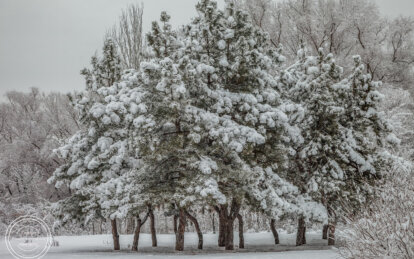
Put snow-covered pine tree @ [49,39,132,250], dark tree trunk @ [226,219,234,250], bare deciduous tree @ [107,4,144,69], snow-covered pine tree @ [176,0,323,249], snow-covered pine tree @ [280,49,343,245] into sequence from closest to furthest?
snow-covered pine tree @ [176,0,323,249] → snow-covered pine tree @ [49,39,132,250] → snow-covered pine tree @ [280,49,343,245] → dark tree trunk @ [226,219,234,250] → bare deciduous tree @ [107,4,144,69]

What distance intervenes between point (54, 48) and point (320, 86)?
12.2 metres

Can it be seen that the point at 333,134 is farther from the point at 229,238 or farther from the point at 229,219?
the point at 229,238

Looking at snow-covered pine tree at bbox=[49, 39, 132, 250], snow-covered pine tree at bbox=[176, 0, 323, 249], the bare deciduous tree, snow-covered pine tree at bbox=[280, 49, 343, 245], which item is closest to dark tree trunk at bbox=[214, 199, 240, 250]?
snow-covered pine tree at bbox=[176, 0, 323, 249]

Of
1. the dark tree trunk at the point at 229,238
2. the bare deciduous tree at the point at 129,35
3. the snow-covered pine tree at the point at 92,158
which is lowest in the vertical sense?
the dark tree trunk at the point at 229,238

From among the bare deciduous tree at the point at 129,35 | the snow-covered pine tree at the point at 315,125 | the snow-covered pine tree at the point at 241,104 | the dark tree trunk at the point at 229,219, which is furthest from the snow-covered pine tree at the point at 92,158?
the bare deciduous tree at the point at 129,35

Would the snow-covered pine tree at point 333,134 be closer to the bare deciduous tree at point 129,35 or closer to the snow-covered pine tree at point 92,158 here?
the snow-covered pine tree at point 92,158

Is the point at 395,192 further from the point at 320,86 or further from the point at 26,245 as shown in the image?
the point at 26,245

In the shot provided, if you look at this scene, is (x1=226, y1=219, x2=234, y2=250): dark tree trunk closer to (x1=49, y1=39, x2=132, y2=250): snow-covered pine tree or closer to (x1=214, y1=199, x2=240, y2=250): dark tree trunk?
(x1=214, y1=199, x2=240, y2=250): dark tree trunk

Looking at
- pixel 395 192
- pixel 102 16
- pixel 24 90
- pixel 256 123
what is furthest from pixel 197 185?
pixel 24 90

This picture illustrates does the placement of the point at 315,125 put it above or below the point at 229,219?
above

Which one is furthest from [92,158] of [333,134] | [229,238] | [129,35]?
[129,35]

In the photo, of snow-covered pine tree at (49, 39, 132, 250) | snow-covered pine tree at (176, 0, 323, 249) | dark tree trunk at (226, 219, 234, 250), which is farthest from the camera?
dark tree trunk at (226, 219, 234, 250)

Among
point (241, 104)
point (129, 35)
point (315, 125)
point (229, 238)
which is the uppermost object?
point (129, 35)

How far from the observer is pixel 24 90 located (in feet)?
121
